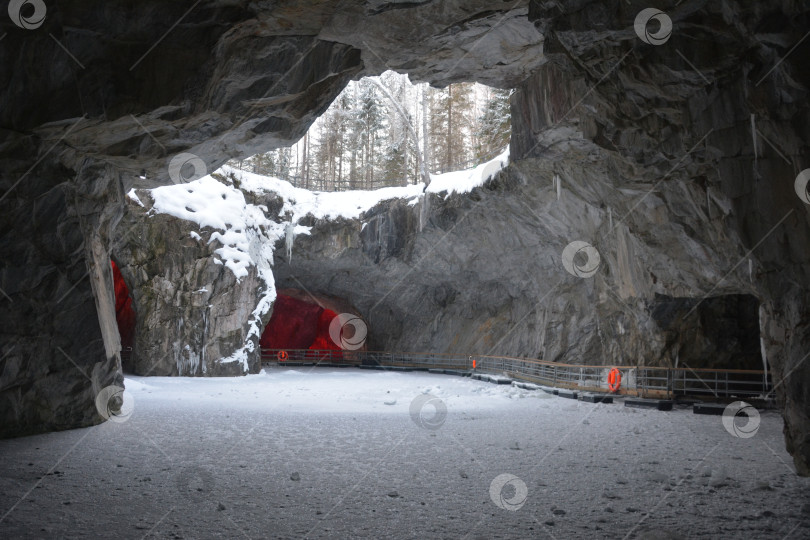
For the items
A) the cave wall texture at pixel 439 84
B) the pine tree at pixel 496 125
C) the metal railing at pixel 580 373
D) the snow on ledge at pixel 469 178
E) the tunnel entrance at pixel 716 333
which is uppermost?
the pine tree at pixel 496 125

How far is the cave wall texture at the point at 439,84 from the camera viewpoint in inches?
247

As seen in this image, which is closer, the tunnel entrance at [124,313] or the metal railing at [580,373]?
the metal railing at [580,373]

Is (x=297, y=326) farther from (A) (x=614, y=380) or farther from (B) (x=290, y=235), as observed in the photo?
(A) (x=614, y=380)

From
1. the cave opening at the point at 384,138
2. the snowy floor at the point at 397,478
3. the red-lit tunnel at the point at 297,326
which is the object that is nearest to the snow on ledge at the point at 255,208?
the cave opening at the point at 384,138

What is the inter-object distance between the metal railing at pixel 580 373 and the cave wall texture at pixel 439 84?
925mm

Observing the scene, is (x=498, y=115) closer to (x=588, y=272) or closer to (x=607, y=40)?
(x=588, y=272)

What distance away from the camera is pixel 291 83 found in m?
9.44

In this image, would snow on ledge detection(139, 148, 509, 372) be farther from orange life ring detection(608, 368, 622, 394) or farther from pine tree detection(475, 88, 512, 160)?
orange life ring detection(608, 368, 622, 394)

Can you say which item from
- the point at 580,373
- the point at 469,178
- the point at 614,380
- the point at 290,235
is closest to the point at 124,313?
the point at 290,235

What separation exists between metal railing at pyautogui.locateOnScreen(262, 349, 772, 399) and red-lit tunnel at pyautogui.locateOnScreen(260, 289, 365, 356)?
1.20 m

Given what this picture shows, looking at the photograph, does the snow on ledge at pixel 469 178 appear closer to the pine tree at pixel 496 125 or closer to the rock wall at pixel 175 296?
the pine tree at pixel 496 125

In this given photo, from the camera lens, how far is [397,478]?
20.5 ft

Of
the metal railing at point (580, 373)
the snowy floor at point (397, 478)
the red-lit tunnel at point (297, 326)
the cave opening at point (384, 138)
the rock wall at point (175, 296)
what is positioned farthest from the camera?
the red-lit tunnel at point (297, 326)

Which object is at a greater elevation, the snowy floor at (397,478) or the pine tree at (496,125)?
the pine tree at (496,125)
